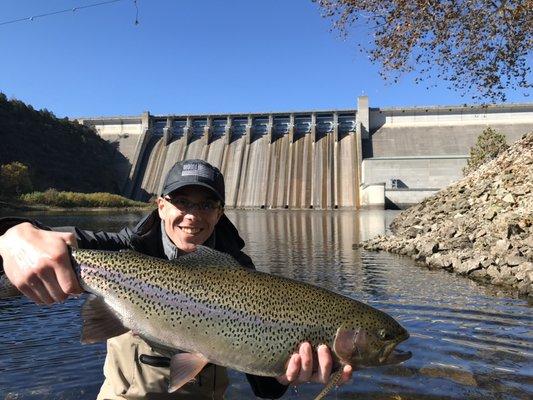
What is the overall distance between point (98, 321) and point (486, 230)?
15993 millimetres

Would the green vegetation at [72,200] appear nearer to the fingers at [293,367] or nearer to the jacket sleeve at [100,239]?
the jacket sleeve at [100,239]

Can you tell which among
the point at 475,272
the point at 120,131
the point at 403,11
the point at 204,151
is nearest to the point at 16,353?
the point at 475,272

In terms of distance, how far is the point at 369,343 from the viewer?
10.3ft

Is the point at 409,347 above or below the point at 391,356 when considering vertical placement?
below

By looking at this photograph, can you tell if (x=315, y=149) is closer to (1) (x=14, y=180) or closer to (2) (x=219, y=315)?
(1) (x=14, y=180)

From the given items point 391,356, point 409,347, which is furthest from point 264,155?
point 391,356

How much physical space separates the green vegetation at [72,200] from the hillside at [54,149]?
400 inches

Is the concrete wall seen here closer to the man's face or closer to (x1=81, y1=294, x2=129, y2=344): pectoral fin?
the man's face

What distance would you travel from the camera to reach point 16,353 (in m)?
8.34

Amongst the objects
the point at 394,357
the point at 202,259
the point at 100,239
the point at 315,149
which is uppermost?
the point at 315,149

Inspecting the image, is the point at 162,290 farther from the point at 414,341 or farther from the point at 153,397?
the point at 414,341

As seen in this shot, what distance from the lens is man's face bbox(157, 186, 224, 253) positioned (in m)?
3.57

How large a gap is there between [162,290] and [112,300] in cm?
28

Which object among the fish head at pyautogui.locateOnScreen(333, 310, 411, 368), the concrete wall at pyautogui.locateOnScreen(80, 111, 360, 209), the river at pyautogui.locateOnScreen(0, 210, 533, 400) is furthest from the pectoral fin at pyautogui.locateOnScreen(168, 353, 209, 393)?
the concrete wall at pyautogui.locateOnScreen(80, 111, 360, 209)
